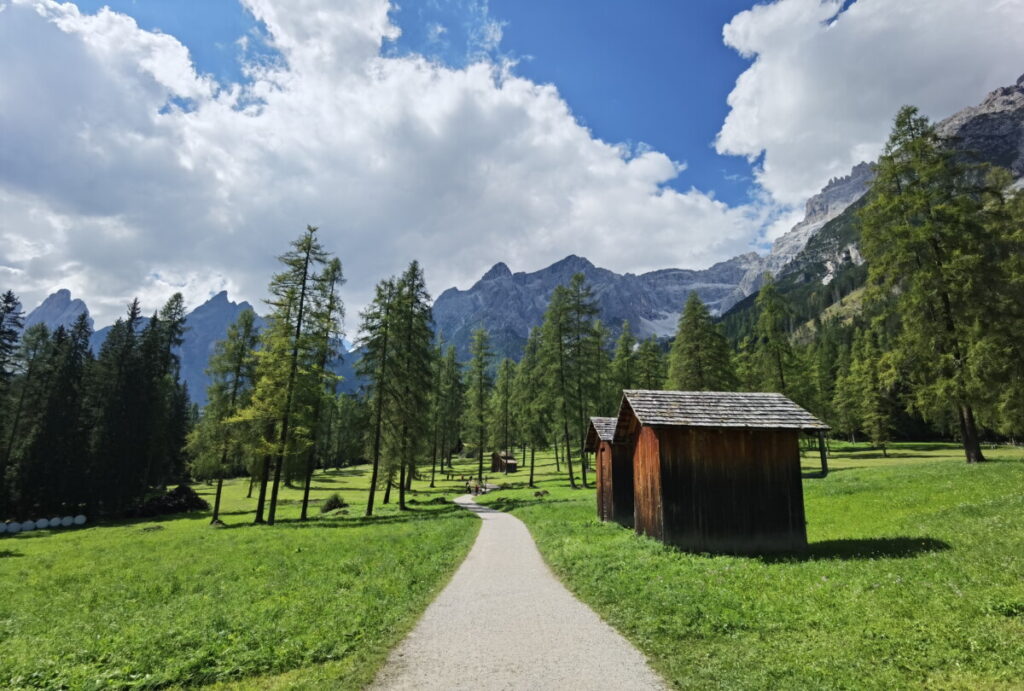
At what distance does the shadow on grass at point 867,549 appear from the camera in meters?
13.6

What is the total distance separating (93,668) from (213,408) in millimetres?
34297

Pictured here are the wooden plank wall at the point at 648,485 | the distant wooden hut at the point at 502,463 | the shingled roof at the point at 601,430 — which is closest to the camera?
the wooden plank wall at the point at 648,485

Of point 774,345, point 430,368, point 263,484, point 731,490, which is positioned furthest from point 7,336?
point 774,345

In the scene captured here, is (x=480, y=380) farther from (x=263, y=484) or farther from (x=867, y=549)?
(x=867, y=549)

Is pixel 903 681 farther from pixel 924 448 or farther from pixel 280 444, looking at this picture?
pixel 924 448

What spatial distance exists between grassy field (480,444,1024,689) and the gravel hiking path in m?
0.58

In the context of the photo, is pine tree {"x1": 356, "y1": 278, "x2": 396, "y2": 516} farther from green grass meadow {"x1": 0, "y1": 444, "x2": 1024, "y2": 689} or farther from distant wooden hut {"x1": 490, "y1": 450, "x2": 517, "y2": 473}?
distant wooden hut {"x1": 490, "y1": 450, "x2": 517, "y2": 473}

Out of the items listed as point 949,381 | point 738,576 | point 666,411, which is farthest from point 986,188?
point 738,576

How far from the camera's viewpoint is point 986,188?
26375 millimetres

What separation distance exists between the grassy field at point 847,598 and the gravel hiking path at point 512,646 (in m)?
0.58

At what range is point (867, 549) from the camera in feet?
48.4

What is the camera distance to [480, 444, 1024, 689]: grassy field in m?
7.33

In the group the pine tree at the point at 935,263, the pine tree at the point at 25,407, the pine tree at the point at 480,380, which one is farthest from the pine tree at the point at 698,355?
the pine tree at the point at 25,407

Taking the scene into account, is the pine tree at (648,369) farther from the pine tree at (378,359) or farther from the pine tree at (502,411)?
the pine tree at (378,359)
